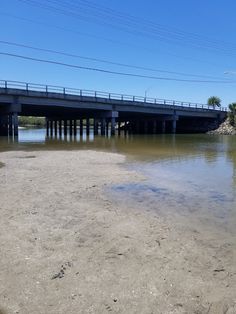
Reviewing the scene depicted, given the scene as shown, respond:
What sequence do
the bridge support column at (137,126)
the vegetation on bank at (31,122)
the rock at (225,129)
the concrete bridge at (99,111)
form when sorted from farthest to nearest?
the vegetation on bank at (31,122), the bridge support column at (137,126), the rock at (225,129), the concrete bridge at (99,111)

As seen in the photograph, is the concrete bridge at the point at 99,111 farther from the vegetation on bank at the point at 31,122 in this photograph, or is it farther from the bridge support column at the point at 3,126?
the vegetation on bank at the point at 31,122

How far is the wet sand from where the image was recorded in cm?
512

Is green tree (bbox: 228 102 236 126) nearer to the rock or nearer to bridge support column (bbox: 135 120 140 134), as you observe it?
the rock

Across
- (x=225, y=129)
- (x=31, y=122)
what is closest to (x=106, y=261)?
(x=225, y=129)

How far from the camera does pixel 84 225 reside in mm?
8703

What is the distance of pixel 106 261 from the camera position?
654 centimetres

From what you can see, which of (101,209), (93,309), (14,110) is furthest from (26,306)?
(14,110)

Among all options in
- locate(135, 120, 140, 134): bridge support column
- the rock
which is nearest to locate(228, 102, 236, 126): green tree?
the rock

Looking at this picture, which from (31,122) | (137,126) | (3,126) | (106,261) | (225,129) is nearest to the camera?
(106,261)

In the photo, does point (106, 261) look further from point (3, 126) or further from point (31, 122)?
point (31, 122)

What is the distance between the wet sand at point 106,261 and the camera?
202 inches

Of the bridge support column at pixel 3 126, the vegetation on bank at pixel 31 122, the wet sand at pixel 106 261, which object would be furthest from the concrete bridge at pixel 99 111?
the vegetation on bank at pixel 31 122

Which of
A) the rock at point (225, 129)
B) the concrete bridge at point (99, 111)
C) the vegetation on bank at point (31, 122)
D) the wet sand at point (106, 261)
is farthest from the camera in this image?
the vegetation on bank at point (31, 122)

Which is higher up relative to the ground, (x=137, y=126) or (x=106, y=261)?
(x=137, y=126)
